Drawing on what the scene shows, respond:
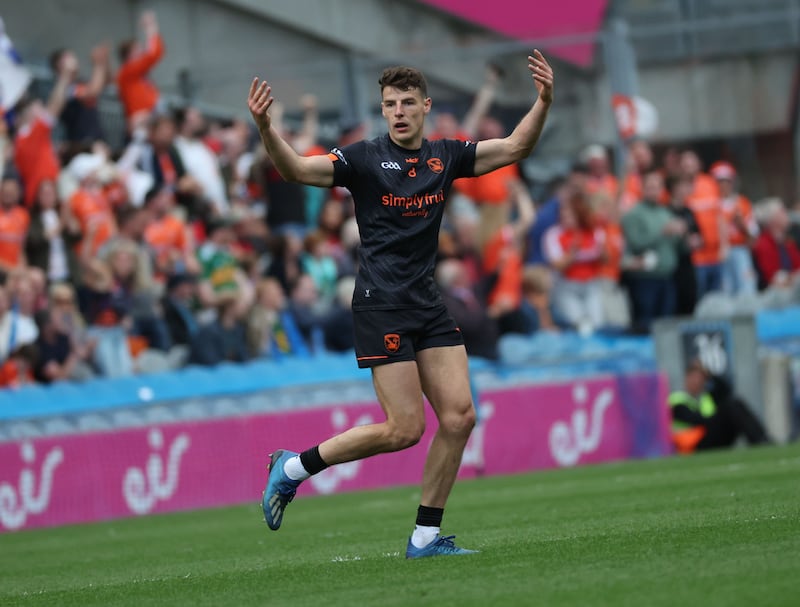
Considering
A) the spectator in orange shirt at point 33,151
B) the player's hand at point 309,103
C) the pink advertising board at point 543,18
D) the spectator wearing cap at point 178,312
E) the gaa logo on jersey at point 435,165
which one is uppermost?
the pink advertising board at point 543,18

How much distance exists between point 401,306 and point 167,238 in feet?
31.6

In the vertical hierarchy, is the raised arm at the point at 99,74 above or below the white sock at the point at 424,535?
above

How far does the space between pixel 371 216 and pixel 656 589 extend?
2823mm

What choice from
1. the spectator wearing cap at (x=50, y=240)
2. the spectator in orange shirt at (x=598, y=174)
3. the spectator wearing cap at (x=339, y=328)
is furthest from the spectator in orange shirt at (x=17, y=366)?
the spectator in orange shirt at (x=598, y=174)

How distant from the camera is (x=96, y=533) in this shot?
42.4 ft

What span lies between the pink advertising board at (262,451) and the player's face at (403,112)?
6.83 metres

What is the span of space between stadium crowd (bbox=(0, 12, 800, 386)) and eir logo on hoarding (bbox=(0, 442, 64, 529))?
3.55 ft

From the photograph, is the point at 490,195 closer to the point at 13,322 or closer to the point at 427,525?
the point at 13,322

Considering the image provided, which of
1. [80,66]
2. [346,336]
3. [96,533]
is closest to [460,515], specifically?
[96,533]

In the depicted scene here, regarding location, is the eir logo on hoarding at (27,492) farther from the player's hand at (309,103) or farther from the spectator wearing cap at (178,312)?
the player's hand at (309,103)

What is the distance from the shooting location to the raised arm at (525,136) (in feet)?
28.4

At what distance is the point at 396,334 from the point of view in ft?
27.5

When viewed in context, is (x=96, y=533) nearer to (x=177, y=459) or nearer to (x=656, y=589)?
Result: (x=177, y=459)

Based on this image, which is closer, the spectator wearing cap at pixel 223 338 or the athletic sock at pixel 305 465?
the athletic sock at pixel 305 465
